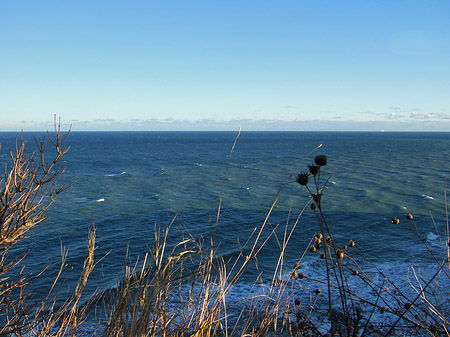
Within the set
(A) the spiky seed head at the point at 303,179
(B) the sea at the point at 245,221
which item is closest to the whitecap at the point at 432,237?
(B) the sea at the point at 245,221

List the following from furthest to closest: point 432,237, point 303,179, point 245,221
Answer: point 245,221 < point 432,237 < point 303,179

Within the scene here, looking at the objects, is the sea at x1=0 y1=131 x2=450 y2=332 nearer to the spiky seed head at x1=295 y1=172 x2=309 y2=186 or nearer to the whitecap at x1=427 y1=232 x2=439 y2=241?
the whitecap at x1=427 y1=232 x2=439 y2=241

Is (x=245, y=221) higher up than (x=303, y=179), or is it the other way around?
(x=303, y=179)

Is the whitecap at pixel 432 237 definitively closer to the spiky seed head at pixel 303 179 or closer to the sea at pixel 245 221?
the sea at pixel 245 221

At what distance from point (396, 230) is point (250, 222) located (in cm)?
844

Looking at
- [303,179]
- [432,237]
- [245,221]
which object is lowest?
[245,221]

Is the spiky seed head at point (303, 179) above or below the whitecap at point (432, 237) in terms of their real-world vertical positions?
above

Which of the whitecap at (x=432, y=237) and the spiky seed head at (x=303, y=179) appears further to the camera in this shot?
the whitecap at (x=432, y=237)

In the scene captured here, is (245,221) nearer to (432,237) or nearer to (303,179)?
(432,237)

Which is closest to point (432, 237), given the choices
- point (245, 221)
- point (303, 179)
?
point (245, 221)

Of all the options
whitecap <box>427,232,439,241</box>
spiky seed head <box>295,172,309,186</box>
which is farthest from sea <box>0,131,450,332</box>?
spiky seed head <box>295,172,309,186</box>

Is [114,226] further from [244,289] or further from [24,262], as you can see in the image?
[244,289]

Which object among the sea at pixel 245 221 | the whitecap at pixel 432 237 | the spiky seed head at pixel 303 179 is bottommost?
the sea at pixel 245 221

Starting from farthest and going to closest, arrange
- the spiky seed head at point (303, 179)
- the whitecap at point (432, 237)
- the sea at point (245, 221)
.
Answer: the whitecap at point (432, 237)
the sea at point (245, 221)
the spiky seed head at point (303, 179)
